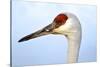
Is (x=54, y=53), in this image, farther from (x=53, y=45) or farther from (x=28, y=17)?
(x=28, y=17)

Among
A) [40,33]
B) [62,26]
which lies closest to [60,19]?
[62,26]

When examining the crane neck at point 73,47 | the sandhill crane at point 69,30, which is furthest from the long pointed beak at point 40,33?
the crane neck at point 73,47

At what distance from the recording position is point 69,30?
6.04 ft

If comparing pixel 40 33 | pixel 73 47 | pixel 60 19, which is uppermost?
pixel 60 19

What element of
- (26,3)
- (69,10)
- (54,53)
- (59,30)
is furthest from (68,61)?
(26,3)

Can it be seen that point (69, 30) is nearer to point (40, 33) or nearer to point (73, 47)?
point (73, 47)

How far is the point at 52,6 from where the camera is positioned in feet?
5.90

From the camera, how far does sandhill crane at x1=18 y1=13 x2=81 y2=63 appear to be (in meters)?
1.79

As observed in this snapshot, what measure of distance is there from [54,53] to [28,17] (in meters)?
0.41

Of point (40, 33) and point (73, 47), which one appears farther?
point (73, 47)

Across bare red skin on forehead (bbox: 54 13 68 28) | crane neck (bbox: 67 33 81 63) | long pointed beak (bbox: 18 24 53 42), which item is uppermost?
bare red skin on forehead (bbox: 54 13 68 28)

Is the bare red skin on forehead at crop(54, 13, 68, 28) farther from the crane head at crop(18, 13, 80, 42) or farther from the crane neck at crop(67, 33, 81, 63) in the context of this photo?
the crane neck at crop(67, 33, 81, 63)

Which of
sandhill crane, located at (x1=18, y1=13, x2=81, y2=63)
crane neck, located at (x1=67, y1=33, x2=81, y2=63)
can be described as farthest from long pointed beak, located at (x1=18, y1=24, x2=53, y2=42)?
crane neck, located at (x1=67, y1=33, x2=81, y2=63)

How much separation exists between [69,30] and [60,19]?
0.45 feet
